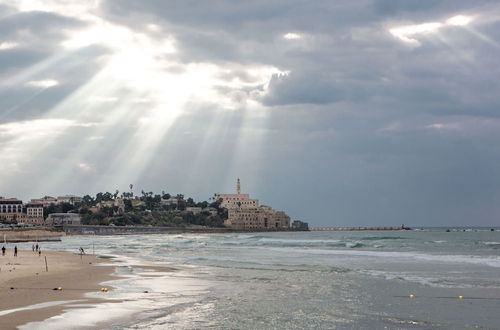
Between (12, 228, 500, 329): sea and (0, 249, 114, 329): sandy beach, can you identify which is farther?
(0, 249, 114, 329): sandy beach

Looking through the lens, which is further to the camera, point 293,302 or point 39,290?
point 39,290

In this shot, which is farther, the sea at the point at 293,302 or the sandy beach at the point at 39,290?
the sandy beach at the point at 39,290

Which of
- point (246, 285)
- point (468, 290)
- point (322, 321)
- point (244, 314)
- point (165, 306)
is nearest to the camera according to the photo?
point (322, 321)

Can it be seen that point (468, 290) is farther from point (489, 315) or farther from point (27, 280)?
point (27, 280)

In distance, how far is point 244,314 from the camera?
18.2 metres

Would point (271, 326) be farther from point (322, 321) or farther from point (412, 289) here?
point (412, 289)

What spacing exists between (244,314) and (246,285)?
8.45m

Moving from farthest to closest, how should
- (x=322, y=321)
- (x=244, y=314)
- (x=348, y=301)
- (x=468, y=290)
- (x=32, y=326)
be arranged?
1. (x=468, y=290)
2. (x=348, y=301)
3. (x=244, y=314)
4. (x=322, y=321)
5. (x=32, y=326)

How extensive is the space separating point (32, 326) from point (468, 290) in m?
17.8

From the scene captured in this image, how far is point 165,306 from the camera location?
19594 millimetres

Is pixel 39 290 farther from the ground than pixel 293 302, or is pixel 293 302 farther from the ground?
pixel 39 290

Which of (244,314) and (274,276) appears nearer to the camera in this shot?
(244,314)

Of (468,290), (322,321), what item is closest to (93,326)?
(322,321)

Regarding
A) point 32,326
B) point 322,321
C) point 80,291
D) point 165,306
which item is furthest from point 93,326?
point 80,291
